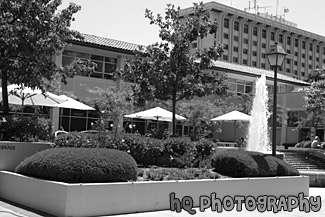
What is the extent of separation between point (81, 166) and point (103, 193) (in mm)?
Result: 741

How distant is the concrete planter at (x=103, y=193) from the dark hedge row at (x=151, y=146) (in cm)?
235

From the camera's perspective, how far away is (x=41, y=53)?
13297 mm

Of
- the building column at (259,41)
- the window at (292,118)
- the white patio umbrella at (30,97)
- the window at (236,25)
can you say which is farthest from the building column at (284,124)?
the building column at (259,41)

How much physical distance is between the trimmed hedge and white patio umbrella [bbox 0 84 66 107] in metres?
6.15

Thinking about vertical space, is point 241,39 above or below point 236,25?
below

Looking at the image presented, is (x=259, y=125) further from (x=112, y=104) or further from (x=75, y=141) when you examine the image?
(x=112, y=104)

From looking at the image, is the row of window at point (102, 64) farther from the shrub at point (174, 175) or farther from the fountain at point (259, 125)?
the shrub at point (174, 175)

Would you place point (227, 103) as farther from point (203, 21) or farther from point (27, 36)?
point (27, 36)

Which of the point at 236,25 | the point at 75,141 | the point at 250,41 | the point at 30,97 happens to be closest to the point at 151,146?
the point at 75,141

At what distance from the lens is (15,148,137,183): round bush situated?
9.63 m

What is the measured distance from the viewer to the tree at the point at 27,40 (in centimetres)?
1282

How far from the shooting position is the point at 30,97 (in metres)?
16.0

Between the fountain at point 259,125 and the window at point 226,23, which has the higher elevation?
the window at point 226,23

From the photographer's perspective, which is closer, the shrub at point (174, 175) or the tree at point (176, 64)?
the shrub at point (174, 175)
